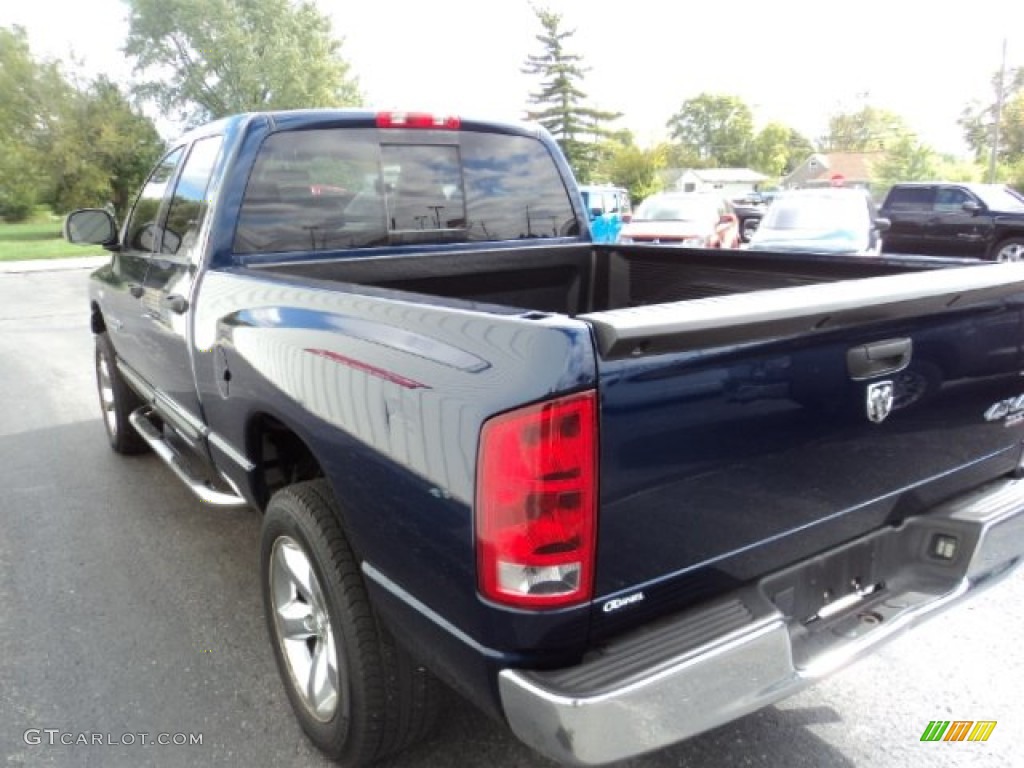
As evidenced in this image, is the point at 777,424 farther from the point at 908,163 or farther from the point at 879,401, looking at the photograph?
the point at 908,163

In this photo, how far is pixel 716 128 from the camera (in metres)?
110

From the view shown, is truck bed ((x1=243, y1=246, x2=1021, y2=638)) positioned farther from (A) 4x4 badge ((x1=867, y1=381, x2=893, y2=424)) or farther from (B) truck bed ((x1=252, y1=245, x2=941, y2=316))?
(B) truck bed ((x1=252, y1=245, x2=941, y2=316))

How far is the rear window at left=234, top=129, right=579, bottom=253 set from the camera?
3291 millimetres

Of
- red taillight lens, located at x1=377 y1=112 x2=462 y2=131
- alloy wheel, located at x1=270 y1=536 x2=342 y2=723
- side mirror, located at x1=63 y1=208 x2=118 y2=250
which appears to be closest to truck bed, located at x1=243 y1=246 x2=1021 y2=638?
alloy wheel, located at x1=270 y1=536 x2=342 y2=723

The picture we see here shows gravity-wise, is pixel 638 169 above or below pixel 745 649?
above

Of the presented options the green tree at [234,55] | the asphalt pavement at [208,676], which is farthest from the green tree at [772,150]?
the asphalt pavement at [208,676]

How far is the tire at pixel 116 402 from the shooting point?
5137 mm

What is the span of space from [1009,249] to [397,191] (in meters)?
15.6

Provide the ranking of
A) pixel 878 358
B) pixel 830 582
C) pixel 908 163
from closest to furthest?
pixel 878 358
pixel 830 582
pixel 908 163

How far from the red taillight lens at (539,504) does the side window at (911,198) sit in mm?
16994

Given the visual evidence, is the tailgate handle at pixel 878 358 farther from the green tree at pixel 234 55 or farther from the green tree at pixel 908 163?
the green tree at pixel 908 163

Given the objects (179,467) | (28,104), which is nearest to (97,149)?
(28,104)

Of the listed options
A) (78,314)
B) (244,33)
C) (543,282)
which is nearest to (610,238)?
(78,314)

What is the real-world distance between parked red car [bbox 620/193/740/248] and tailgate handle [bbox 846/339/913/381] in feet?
40.5
